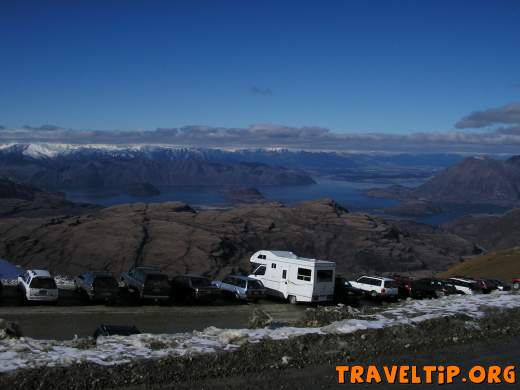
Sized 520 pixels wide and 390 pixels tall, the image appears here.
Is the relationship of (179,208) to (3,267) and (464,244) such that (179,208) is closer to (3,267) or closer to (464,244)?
(3,267)

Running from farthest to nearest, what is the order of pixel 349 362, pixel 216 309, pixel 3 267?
pixel 3 267 < pixel 216 309 < pixel 349 362

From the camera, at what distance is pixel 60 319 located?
18.3 metres

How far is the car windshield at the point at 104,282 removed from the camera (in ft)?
72.2

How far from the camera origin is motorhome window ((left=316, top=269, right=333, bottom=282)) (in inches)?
942

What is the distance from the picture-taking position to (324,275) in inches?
950

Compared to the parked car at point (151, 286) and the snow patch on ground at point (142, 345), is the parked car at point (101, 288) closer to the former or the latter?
the parked car at point (151, 286)

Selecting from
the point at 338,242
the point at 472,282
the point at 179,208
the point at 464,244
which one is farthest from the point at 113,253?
the point at 464,244

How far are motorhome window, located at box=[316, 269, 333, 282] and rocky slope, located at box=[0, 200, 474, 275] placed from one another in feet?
167

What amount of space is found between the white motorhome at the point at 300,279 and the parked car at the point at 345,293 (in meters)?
1.15

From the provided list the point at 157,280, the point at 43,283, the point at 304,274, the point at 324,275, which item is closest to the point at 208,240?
the point at 304,274

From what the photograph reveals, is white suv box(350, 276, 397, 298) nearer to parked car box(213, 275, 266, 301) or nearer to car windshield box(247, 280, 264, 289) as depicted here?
car windshield box(247, 280, 264, 289)

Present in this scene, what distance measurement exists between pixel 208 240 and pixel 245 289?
204 feet

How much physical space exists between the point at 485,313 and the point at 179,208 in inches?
3996

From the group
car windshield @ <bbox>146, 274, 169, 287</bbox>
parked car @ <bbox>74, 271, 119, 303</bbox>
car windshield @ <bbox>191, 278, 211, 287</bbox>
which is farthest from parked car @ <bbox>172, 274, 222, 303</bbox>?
parked car @ <bbox>74, 271, 119, 303</bbox>
